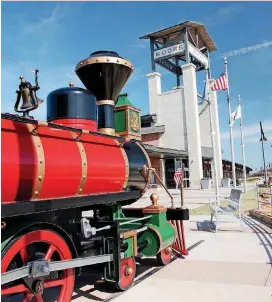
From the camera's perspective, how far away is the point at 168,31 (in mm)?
32094

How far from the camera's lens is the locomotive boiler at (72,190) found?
9.59 feet

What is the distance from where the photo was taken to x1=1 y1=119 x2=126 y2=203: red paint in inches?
111

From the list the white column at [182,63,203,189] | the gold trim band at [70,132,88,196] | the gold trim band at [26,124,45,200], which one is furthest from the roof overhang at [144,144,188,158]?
the gold trim band at [26,124,45,200]

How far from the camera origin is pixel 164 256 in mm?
5250

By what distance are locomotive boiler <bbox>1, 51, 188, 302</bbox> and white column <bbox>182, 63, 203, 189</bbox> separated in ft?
81.6

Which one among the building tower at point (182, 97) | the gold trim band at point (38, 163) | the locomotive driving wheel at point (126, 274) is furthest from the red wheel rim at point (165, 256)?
the building tower at point (182, 97)

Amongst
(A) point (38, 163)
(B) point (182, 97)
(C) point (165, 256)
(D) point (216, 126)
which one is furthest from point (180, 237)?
(D) point (216, 126)

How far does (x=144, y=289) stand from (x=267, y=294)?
141 centimetres

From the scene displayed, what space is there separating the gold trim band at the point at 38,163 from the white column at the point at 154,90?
29.4 meters

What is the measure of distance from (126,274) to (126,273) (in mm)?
14

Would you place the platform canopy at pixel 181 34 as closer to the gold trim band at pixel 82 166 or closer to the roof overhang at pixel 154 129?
the roof overhang at pixel 154 129

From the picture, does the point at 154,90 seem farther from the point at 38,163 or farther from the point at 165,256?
the point at 38,163

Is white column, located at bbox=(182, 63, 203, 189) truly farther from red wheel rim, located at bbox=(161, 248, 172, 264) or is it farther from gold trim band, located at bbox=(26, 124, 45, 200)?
gold trim band, located at bbox=(26, 124, 45, 200)

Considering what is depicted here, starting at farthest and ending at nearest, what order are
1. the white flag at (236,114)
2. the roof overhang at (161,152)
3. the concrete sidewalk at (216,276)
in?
the roof overhang at (161,152) < the white flag at (236,114) < the concrete sidewalk at (216,276)
